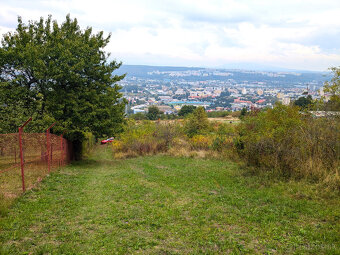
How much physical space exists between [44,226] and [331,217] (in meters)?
6.10

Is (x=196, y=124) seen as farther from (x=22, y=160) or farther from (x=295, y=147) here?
(x=22, y=160)

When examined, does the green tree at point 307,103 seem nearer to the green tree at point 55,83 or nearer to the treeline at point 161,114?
the green tree at point 55,83

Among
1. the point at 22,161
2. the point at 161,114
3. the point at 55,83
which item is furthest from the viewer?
the point at 161,114

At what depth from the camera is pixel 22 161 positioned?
759cm

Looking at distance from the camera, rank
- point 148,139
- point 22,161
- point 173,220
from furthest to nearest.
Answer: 1. point 148,139
2. point 22,161
3. point 173,220

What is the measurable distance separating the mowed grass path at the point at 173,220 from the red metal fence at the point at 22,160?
409mm

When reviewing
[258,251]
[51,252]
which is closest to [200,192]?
[258,251]

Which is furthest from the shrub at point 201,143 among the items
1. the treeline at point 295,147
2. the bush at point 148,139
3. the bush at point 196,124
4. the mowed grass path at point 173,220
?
the mowed grass path at point 173,220

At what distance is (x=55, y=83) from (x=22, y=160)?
30.4ft

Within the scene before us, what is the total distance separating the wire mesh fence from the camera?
7242 mm

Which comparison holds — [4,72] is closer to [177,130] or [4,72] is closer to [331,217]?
[177,130]

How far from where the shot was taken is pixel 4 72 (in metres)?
15.3

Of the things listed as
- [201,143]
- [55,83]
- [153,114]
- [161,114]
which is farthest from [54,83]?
[161,114]

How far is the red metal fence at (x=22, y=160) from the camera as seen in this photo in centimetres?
725
